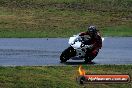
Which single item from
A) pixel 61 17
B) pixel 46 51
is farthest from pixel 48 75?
pixel 61 17

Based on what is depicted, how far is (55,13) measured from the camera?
47625mm

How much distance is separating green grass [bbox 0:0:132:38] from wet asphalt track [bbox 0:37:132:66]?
3.36 m

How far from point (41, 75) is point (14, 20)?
961 inches

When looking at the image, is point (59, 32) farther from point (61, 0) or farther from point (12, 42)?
point (61, 0)

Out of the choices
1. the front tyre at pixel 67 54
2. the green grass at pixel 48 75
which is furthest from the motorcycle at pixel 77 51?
the green grass at pixel 48 75

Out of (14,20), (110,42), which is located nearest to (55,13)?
(14,20)

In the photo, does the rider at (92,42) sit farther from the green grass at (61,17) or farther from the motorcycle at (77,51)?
the green grass at (61,17)

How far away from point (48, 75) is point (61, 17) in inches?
1035

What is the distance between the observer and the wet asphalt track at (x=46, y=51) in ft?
77.0

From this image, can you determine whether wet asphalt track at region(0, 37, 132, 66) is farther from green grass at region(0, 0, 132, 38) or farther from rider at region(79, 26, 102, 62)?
green grass at region(0, 0, 132, 38)

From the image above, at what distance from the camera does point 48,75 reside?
19734 mm

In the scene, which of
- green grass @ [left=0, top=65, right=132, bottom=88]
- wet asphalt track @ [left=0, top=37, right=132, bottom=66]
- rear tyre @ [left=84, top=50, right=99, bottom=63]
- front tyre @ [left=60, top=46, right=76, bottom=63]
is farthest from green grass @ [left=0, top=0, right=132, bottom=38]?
green grass @ [left=0, top=65, right=132, bottom=88]

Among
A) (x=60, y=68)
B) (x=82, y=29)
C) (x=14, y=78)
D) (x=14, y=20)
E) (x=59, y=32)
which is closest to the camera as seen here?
(x=14, y=78)

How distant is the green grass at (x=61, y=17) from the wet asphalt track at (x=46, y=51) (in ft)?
11.0
